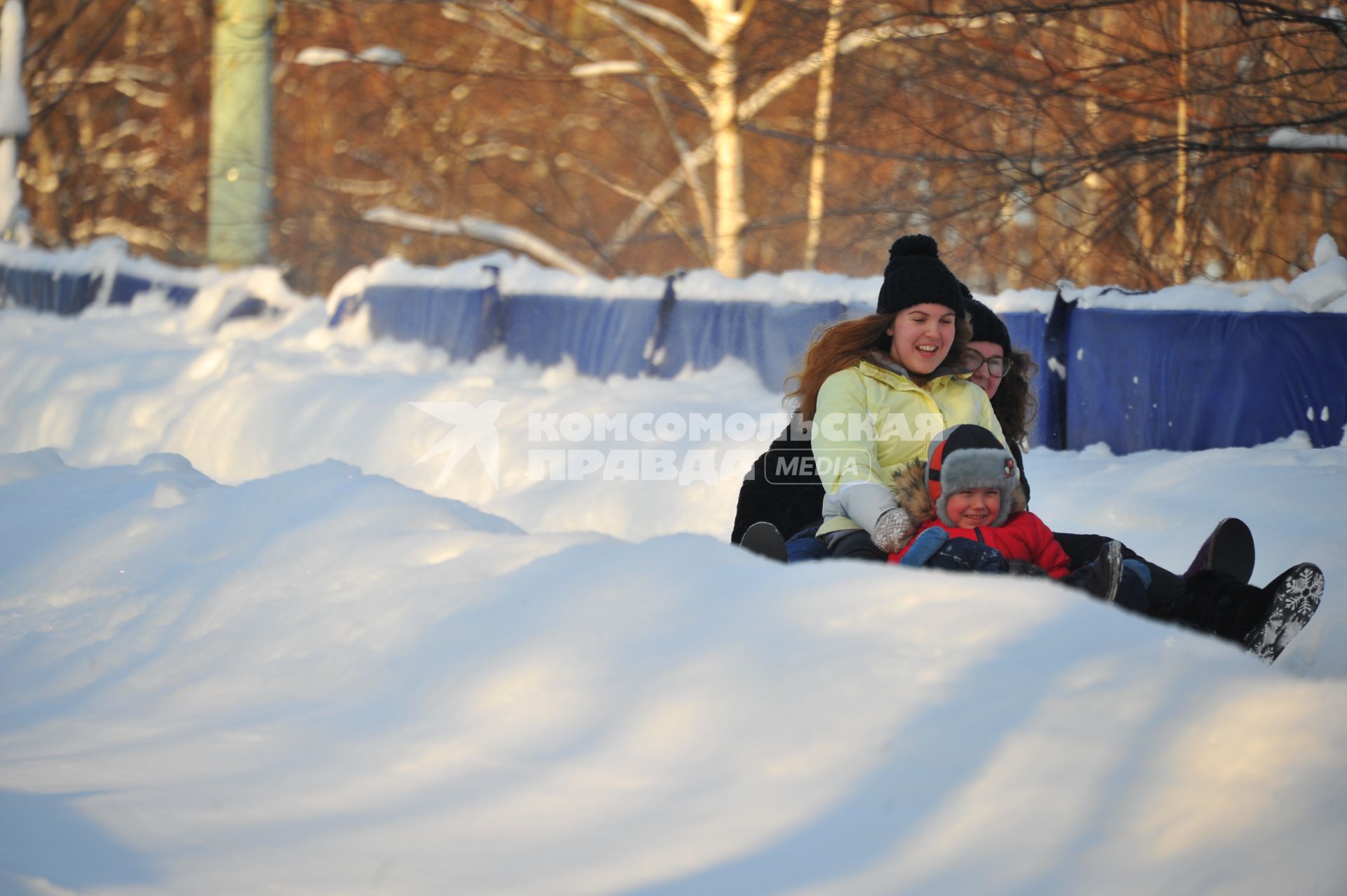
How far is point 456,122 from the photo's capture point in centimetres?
2878

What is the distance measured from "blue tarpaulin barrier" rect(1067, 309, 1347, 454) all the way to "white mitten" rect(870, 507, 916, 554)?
4.00 meters

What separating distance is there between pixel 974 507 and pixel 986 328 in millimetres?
1240

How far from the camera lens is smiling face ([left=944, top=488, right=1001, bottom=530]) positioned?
405 cm

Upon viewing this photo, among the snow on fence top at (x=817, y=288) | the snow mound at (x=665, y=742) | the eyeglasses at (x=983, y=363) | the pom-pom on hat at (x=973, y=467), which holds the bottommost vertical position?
the snow mound at (x=665, y=742)

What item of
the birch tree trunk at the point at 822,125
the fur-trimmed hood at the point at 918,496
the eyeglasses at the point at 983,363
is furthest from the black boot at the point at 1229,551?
the birch tree trunk at the point at 822,125

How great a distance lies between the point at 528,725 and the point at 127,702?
1231mm

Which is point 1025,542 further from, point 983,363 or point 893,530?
point 983,363

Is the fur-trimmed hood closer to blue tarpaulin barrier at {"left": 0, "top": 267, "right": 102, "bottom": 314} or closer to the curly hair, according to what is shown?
the curly hair

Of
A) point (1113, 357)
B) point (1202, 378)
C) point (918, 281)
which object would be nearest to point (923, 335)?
point (918, 281)

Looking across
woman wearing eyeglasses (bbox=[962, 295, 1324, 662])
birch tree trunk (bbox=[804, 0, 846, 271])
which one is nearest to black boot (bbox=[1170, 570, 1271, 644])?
woman wearing eyeglasses (bbox=[962, 295, 1324, 662])

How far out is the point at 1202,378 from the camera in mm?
7652

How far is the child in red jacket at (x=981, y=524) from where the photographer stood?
385 centimetres

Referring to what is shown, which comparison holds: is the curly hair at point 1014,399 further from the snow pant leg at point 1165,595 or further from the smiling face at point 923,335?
the snow pant leg at point 1165,595

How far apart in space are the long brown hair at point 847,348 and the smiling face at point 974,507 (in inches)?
28.2
